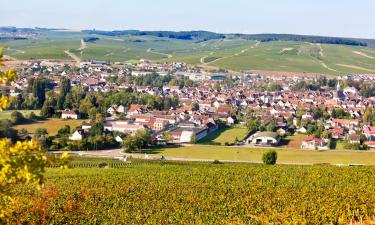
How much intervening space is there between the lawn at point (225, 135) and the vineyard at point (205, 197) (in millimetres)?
26760

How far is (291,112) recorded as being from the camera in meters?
91.8

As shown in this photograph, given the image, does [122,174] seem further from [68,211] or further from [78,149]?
[78,149]

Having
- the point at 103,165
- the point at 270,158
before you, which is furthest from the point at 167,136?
the point at 103,165

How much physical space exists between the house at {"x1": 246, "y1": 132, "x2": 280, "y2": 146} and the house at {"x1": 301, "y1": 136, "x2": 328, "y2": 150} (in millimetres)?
3575

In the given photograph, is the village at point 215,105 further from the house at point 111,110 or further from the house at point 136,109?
the house at point 136,109

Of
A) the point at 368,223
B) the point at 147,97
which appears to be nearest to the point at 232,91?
the point at 147,97

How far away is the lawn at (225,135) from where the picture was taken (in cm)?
6779

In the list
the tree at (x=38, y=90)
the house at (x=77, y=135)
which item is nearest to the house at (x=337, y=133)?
the house at (x=77, y=135)

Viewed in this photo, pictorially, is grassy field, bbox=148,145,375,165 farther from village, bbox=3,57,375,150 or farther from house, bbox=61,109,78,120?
house, bbox=61,109,78,120

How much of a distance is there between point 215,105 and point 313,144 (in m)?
39.4

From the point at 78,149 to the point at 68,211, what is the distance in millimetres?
34668

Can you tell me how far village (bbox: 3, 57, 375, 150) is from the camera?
6981cm

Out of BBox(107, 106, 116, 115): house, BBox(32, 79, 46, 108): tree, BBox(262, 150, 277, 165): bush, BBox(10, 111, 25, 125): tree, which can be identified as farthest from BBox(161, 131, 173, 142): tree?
BBox(32, 79, 46, 108): tree

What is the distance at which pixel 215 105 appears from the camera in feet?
336
